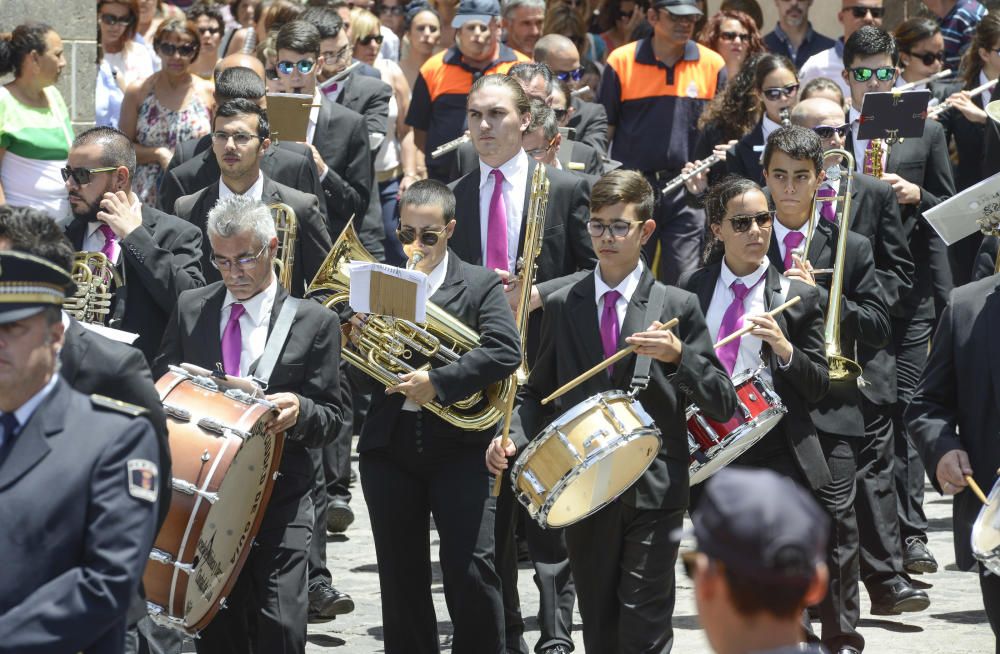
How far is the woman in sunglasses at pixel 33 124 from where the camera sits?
10.1m

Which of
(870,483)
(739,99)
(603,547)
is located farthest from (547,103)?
(603,547)

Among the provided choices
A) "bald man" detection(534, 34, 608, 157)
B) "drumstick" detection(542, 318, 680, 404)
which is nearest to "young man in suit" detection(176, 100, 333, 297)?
"drumstick" detection(542, 318, 680, 404)

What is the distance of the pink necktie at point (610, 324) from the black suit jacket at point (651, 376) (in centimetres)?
3

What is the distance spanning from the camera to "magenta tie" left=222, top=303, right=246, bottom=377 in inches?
274

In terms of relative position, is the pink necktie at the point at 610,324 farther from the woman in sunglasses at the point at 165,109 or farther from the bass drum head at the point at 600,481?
the woman in sunglasses at the point at 165,109

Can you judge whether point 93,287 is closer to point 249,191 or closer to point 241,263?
point 241,263

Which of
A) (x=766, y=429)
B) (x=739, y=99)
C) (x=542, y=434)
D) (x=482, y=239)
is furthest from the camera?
(x=739, y=99)

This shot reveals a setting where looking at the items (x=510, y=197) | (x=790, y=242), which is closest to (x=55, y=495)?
(x=510, y=197)

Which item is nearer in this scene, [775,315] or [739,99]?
[775,315]

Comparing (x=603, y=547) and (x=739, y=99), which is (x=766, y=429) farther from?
(x=739, y=99)

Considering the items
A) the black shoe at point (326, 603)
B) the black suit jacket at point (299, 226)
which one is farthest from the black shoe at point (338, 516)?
the black suit jacket at point (299, 226)

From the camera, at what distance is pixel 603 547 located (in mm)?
6875

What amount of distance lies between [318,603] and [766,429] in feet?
8.68

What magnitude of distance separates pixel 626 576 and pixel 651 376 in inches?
31.6
